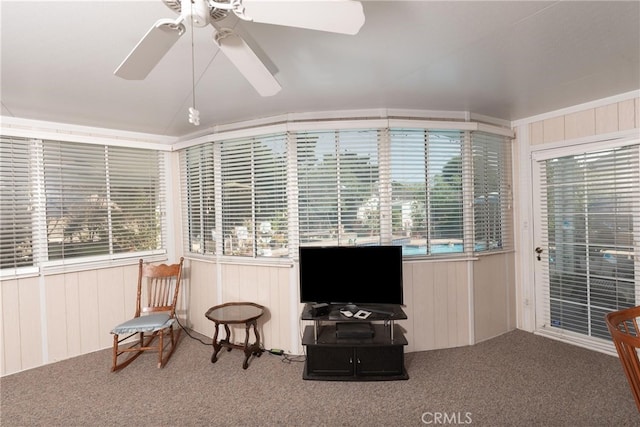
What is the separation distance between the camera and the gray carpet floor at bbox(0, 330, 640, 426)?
2.01 meters

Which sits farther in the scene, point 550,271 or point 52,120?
point 550,271

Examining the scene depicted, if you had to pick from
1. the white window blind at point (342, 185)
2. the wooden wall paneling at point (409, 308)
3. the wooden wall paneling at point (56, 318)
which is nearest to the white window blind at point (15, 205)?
the wooden wall paneling at point (56, 318)

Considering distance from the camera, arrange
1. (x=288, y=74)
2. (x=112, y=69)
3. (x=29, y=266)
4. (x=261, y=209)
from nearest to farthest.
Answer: (x=112, y=69), (x=288, y=74), (x=29, y=266), (x=261, y=209)

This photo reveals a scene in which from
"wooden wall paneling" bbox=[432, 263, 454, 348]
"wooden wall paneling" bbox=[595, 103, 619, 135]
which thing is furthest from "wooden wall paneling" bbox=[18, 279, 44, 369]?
"wooden wall paneling" bbox=[595, 103, 619, 135]

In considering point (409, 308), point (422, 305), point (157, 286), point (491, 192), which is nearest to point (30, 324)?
point (157, 286)

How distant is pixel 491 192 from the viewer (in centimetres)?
319

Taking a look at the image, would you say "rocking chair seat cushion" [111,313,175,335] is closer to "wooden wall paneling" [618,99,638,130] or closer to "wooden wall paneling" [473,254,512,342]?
"wooden wall paneling" [473,254,512,342]

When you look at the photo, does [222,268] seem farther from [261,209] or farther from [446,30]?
[446,30]

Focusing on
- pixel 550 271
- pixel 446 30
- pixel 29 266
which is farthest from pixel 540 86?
pixel 29 266

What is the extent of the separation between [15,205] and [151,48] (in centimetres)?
275

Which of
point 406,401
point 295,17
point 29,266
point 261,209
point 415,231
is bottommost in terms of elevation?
point 406,401

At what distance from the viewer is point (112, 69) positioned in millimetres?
2010

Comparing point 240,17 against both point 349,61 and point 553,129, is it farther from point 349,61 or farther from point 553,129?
point 553,129

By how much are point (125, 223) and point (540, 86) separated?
14.3ft
